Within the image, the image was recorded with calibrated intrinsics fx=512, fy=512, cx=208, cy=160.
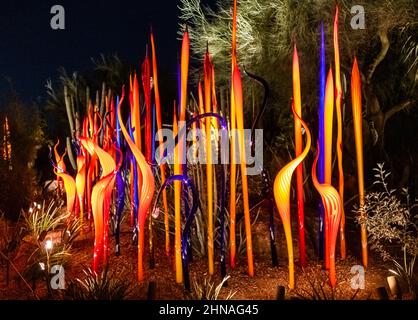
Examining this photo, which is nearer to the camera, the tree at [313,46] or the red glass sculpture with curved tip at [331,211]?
the red glass sculpture with curved tip at [331,211]

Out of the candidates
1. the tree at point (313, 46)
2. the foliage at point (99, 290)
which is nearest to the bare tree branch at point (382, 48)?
the tree at point (313, 46)

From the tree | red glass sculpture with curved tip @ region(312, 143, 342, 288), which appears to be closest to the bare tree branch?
the tree

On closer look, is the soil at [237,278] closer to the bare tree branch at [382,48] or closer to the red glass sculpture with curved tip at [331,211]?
the red glass sculpture with curved tip at [331,211]

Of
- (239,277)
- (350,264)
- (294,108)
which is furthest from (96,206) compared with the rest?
(350,264)

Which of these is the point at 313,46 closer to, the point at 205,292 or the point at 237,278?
the point at 237,278

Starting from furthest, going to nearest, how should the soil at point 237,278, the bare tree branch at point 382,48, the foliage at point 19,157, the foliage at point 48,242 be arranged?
the foliage at point 19,157
the bare tree branch at point 382,48
the foliage at point 48,242
the soil at point 237,278

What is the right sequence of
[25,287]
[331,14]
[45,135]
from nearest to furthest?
[25,287] < [331,14] < [45,135]

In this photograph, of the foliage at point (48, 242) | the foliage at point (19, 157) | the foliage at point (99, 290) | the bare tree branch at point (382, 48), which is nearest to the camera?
the foliage at point (99, 290)

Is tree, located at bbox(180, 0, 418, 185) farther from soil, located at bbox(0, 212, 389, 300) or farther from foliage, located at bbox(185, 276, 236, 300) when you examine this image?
foliage, located at bbox(185, 276, 236, 300)

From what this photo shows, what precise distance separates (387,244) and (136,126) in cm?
315

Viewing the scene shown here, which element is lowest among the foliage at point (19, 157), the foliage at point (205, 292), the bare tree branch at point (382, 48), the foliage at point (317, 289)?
the foliage at point (317, 289)

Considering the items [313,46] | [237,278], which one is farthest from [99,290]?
[313,46]

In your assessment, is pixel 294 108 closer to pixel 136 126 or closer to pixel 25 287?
pixel 136 126

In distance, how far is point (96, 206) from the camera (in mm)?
4738
